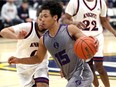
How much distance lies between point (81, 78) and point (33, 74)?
108 cm

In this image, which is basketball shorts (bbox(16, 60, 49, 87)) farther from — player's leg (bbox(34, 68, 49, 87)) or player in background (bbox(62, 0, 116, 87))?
player in background (bbox(62, 0, 116, 87))

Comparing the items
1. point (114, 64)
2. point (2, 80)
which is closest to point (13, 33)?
point (2, 80)

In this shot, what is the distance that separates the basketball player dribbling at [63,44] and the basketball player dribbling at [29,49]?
63cm

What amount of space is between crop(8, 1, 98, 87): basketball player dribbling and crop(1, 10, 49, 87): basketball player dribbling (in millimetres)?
630

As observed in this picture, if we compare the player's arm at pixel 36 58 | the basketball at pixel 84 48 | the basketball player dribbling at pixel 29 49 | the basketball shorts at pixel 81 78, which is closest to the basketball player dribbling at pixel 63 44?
the basketball shorts at pixel 81 78

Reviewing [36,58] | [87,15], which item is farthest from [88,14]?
[36,58]

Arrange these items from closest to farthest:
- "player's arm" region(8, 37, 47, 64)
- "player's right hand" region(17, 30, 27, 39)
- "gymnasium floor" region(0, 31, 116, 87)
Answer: "player's arm" region(8, 37, 47, 64), "player's right hand" region(17, 30, 27, 39), "gymnasium floor" region(0, 31, 116, 87)

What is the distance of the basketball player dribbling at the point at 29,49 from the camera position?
5551mm

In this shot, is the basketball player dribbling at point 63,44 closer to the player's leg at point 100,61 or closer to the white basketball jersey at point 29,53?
the white basketball jersey at point 29,53

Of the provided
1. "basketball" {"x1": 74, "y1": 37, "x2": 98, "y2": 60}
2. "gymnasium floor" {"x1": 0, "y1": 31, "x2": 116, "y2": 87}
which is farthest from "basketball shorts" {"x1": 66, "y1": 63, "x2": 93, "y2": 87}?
"gymnasium floor" {"x1": 0, "y1": 31, "x2": 116, "y2": 87}

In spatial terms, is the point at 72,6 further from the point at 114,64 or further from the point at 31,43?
the point at 114,64

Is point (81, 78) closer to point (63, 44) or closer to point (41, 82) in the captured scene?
point (63, 44)

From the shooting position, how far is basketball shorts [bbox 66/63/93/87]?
4.85m

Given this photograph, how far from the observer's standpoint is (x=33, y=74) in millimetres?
5734
